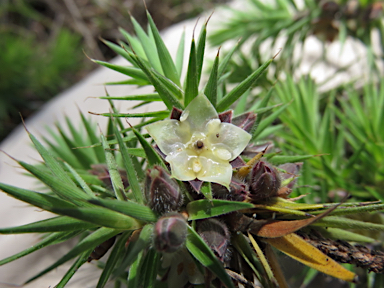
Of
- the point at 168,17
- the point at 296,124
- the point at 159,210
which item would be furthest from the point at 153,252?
the point at 168,17

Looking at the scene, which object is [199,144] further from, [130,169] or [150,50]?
[150,50]

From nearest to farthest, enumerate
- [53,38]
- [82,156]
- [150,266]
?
[150,266] < [82,156] < [53,38]

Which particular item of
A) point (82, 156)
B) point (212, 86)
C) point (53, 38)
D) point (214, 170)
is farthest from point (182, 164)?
point (53, 38)

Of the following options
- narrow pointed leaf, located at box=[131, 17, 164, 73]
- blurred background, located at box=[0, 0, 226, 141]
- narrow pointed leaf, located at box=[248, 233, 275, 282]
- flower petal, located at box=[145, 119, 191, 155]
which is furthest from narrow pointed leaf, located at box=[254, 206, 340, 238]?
blurred background, located at box=[0, 0, 226, 141]

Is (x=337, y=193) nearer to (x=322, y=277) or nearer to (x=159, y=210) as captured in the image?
(x=322, y=277)

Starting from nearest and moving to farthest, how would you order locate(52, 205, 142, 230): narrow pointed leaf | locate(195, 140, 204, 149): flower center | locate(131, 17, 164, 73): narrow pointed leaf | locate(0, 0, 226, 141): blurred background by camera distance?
locate(52, 205, 142, 230): narrow pointed leaf
locate(195, 140, 204, 149): flower center
locate(131, 17, 164, 73): narrow pointed leaf
locate(0, 0, 226, 141): blurred background

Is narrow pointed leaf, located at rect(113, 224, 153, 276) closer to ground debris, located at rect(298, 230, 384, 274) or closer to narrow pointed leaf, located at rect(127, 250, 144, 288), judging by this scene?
narrow pointed leaf, located at rect(127, 250, 144, 288)

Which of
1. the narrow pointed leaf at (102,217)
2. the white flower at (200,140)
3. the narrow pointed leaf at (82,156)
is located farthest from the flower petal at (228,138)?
the narrow pointed leaf at (82,156)

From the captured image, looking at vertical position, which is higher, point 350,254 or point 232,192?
point 232,192
